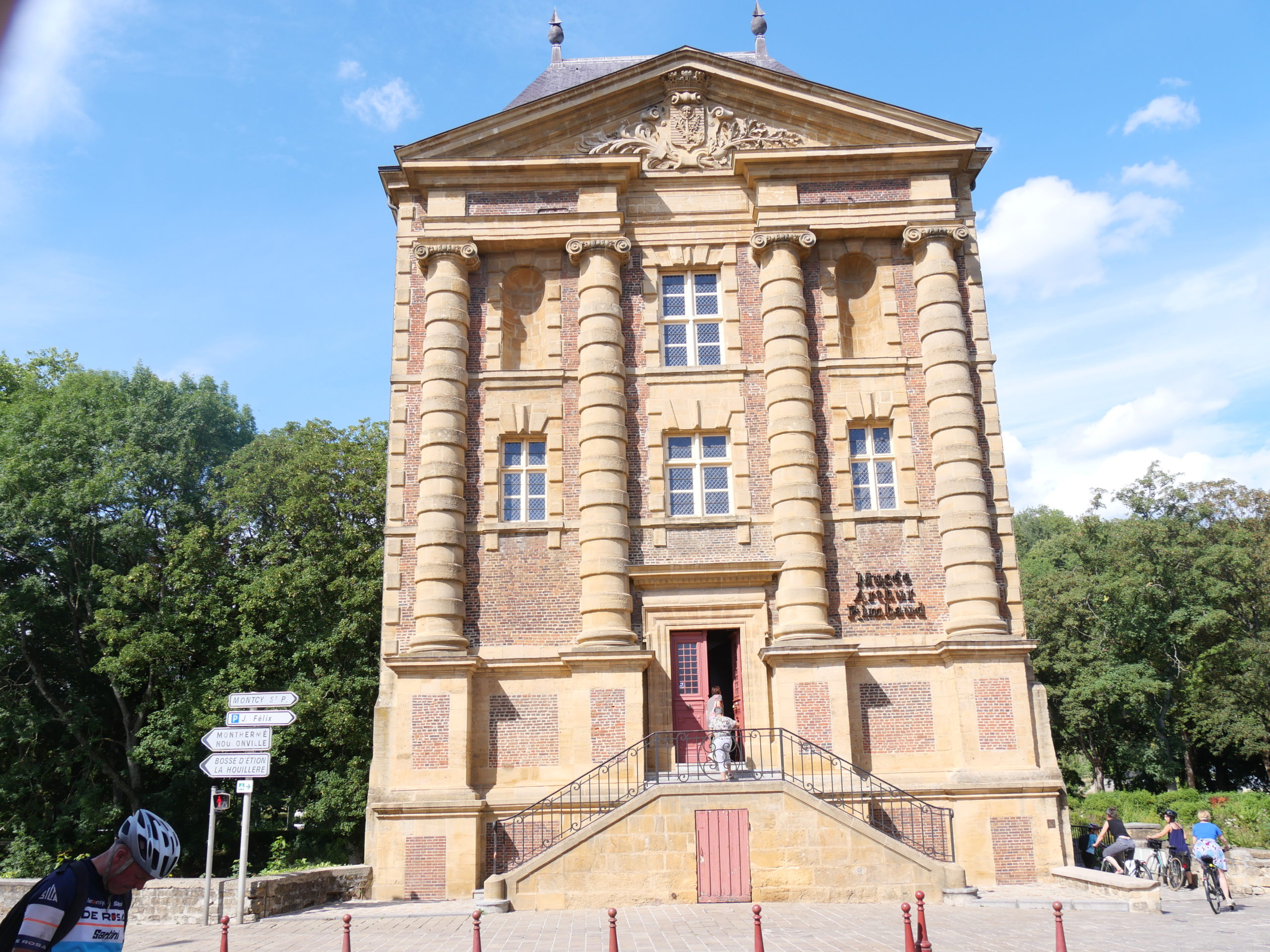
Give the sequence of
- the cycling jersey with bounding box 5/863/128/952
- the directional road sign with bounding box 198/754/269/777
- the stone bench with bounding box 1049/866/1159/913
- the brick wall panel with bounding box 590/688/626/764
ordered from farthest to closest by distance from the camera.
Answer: the brick wall panel with bounding box 590/688/626/764 < the stone bench with bounding box 1049/866/1159/913 < the directional road sign with bounding box 198/754/269/777 < the cycling jersey with bounding box 5/863/128/952

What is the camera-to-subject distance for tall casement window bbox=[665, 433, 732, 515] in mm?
20578

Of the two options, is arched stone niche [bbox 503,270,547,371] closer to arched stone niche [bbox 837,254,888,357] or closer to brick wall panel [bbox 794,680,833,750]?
arched stone niche [bbox 837,254,888,357]

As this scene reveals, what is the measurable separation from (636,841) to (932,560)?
834cm

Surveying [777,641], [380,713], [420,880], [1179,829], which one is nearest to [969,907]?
[1179,829]

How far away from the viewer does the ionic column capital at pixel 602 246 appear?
21.4m

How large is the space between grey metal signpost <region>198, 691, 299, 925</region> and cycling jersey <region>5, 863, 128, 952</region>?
933 centimetres

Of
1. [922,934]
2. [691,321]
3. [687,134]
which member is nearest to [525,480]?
[691,321]

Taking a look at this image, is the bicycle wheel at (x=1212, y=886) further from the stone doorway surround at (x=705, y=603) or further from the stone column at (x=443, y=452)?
A: the stone column at (x=443, y=452)

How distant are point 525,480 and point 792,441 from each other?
5482 mm

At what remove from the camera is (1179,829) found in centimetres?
1684

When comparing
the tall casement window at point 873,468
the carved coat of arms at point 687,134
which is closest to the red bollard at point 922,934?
the tall casement window at point 873,468

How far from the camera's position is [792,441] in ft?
66.6

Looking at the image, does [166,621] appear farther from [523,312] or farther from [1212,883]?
[1212,883]

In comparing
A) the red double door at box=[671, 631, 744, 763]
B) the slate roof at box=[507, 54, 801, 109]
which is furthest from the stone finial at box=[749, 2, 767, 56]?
the red double door at box=[671, 631, 744, 763]
